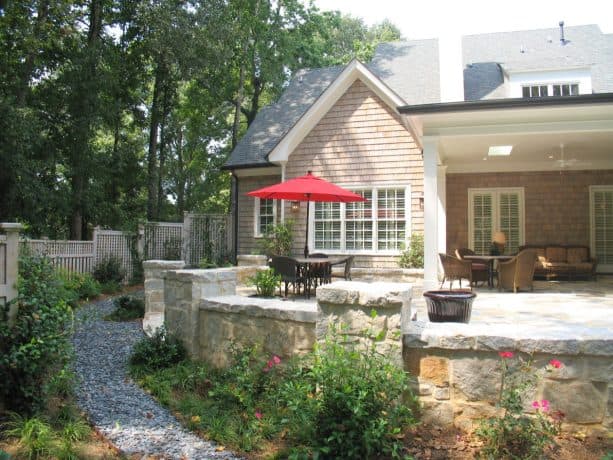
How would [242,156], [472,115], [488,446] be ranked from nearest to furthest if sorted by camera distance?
[488,446], [472,115], [242,156]

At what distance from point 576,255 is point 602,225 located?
1.32 meters

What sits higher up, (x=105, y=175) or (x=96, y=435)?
(x=105, y=175)

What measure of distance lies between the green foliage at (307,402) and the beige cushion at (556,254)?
9.93 meters

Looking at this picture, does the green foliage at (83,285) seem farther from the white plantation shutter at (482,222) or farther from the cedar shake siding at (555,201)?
the cedar shake siding at (555,201)

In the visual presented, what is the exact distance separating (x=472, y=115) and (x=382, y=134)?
3.67 meters

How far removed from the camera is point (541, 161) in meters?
12.6

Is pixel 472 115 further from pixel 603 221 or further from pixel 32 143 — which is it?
pixel 32 143

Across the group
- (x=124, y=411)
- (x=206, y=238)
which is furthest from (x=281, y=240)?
(x=124, y=411)

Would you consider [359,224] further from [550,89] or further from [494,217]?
[550,89]

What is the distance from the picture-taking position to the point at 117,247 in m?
13.1

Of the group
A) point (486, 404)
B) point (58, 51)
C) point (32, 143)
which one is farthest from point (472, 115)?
point (58, 51)

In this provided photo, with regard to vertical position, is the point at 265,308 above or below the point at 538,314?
above

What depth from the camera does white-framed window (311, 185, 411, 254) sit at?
1170 cm

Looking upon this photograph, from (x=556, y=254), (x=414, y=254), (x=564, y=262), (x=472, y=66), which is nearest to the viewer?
(x=414, y=254)
